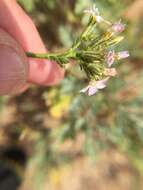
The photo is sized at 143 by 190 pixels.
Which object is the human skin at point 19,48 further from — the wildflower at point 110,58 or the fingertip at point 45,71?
the wildflower at point 110,58

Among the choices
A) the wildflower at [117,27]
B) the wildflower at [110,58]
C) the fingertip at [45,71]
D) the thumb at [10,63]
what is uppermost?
the fingertip at [45,71]

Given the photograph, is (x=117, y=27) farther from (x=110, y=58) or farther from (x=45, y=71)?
(x=45, y=71)

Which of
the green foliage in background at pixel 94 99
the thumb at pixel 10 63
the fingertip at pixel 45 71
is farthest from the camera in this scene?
the green foliage in background at pixel 94 99

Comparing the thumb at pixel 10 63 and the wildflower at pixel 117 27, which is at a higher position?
the thumb at pixel 10 63

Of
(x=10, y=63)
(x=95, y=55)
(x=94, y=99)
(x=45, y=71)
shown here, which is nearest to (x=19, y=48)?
(x=10, y=63)

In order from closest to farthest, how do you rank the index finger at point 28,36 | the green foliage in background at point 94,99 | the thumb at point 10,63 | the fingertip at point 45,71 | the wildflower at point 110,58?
the wildflower at point 110,58
the thumb at point 10,63
the index finger at point 28,36
the fingertip at point 45,71
the green foliage in background at point 94,99

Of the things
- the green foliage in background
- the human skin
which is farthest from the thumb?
the green foliage in background

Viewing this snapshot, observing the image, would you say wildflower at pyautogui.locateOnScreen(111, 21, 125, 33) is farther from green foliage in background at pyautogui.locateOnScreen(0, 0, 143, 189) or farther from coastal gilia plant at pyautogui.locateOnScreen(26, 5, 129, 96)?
green foliage in background at pyautogui.locateOnScreen(0, 0, 143, 189)

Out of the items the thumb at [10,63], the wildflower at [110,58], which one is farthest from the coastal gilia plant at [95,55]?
the thumb at [10,63]
